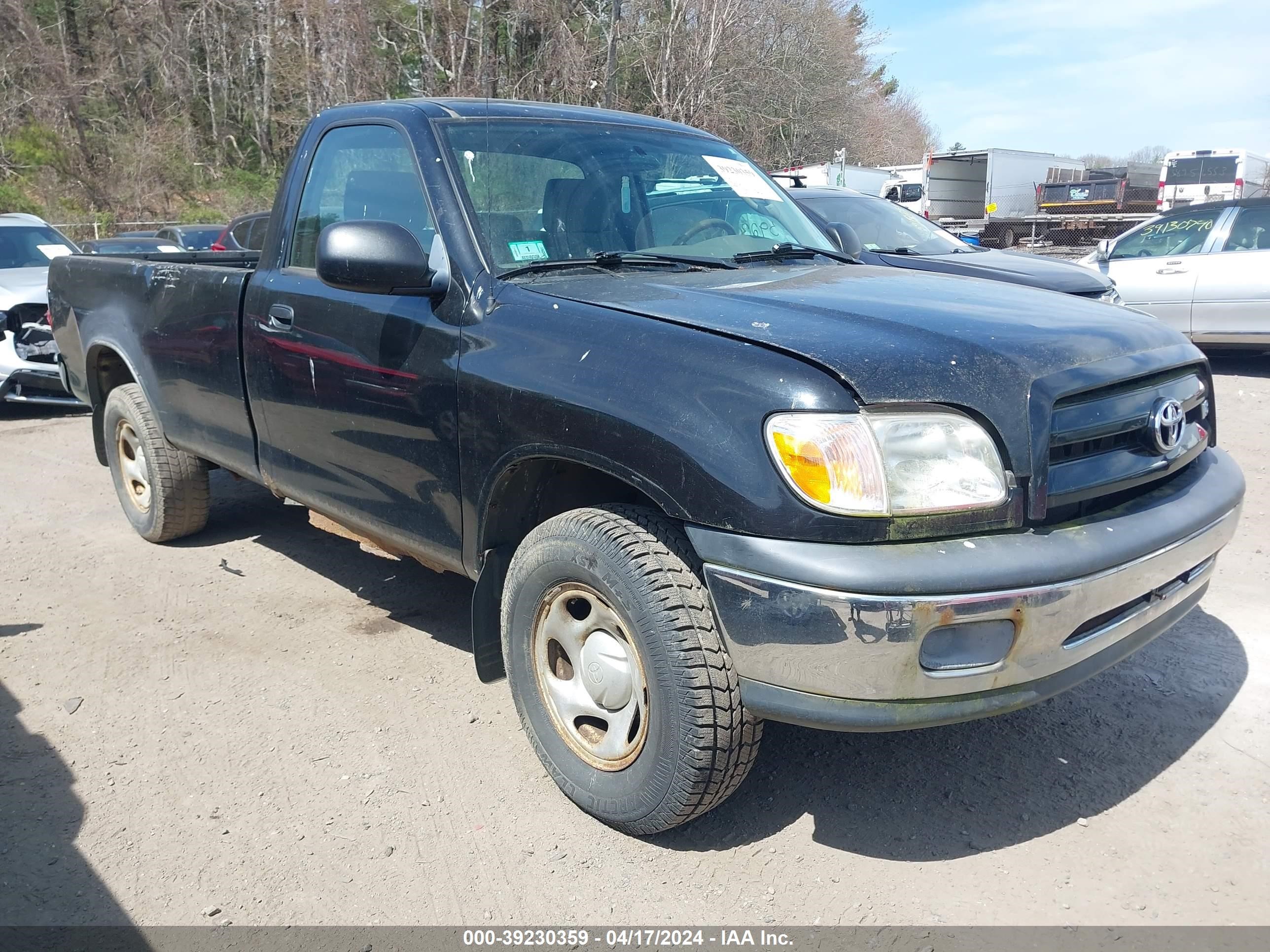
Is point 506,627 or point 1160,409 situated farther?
point 506,627

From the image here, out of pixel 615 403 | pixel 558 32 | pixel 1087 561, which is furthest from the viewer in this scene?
pixel 558 32

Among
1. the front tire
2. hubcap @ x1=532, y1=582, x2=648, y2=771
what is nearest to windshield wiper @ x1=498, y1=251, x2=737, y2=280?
the front tire

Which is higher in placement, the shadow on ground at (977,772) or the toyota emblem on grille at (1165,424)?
the toyota emblem on grille at (1165,424)

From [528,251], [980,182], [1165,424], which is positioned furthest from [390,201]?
[980,182]

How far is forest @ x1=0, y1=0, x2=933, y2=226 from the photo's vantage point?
26.5 meters

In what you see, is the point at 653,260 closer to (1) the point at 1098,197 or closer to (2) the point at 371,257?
(2) the point at 371,257

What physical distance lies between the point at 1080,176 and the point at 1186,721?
2856cm

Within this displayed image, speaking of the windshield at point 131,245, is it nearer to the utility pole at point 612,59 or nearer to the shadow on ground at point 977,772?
the utility pole at point 612,59

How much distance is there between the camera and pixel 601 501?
2.87 meters

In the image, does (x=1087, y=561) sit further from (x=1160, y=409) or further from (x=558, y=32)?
(x=558, y=32)

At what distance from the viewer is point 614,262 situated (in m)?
3.20

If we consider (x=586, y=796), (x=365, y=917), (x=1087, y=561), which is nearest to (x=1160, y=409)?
(x=1087, y=561)

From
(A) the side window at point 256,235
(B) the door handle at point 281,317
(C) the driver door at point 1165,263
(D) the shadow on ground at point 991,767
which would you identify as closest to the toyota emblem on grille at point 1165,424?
(D) the shadow on ground at point 991,767

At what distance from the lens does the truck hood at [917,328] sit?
90.9 inches
